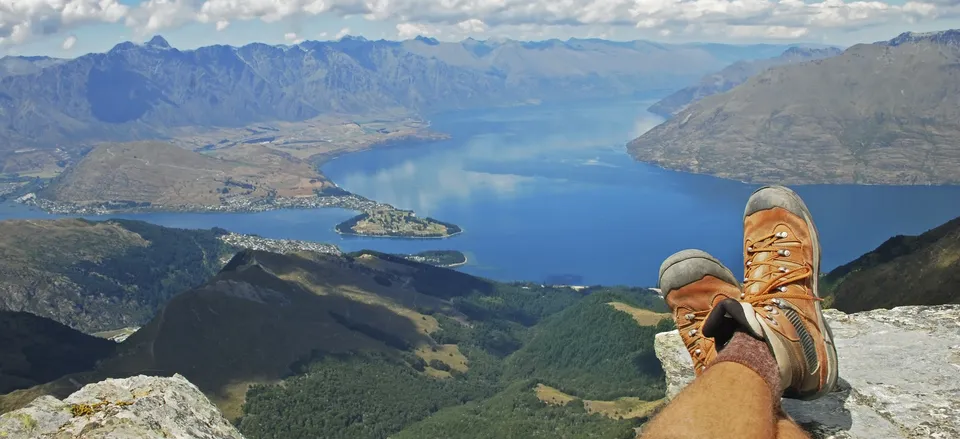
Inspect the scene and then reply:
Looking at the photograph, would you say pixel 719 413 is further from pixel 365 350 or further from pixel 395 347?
pixel 395 347

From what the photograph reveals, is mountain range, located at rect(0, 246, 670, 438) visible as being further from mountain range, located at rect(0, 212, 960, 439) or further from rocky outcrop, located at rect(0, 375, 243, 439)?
rocky outcrop, located at rect(0, 375, 243, 439)

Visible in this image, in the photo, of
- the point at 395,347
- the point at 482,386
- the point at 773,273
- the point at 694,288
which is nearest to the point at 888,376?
the point at 773,273

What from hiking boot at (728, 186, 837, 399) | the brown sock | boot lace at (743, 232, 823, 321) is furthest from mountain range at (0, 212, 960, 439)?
the brown sock

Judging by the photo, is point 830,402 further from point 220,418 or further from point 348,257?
point 348,257

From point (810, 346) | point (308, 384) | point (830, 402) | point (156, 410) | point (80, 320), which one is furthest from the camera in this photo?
point (80, 320)

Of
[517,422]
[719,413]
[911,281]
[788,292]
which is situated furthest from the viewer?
[517,422]

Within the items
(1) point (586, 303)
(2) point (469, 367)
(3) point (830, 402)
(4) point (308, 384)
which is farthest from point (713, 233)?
(3) point (830, 402)

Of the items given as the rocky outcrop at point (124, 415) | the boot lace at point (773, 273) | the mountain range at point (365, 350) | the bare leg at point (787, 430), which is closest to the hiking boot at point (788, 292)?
the boot lace at point (773, 273)
